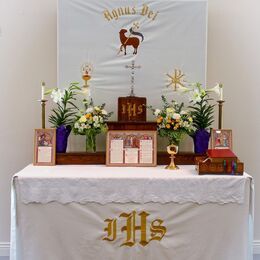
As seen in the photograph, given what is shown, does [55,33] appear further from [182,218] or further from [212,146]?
[182,218]

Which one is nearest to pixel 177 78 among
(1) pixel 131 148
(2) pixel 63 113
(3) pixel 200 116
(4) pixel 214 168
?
(3) pixel 200 116

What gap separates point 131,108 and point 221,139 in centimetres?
72

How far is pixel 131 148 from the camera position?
7.70ft

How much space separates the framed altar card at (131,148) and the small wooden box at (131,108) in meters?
0.13

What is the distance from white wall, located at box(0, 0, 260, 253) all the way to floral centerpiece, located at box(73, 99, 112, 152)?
19.3 inches

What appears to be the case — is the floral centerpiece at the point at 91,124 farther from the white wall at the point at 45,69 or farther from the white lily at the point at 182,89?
the white lily at the point at 182,89

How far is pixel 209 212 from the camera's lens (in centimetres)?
208

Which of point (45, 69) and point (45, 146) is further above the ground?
point (45, 69)

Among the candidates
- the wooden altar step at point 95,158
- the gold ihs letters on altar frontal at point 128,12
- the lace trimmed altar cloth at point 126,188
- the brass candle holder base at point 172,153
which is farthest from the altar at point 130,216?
the gold ihs letters on altar frontal at point 128,12

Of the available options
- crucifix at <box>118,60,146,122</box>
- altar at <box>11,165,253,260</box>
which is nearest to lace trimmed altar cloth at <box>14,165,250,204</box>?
altar at <box>11,165,253,260</box>

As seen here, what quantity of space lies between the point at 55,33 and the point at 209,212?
183 centimetres

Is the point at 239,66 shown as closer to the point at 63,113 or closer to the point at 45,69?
the point at 63,113

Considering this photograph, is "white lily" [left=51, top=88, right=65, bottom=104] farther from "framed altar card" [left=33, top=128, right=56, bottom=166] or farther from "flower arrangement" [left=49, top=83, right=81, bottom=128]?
"framed altar card" [left=33, top=128, right=56, bottom=166]

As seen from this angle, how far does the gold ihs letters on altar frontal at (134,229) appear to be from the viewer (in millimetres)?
2057
